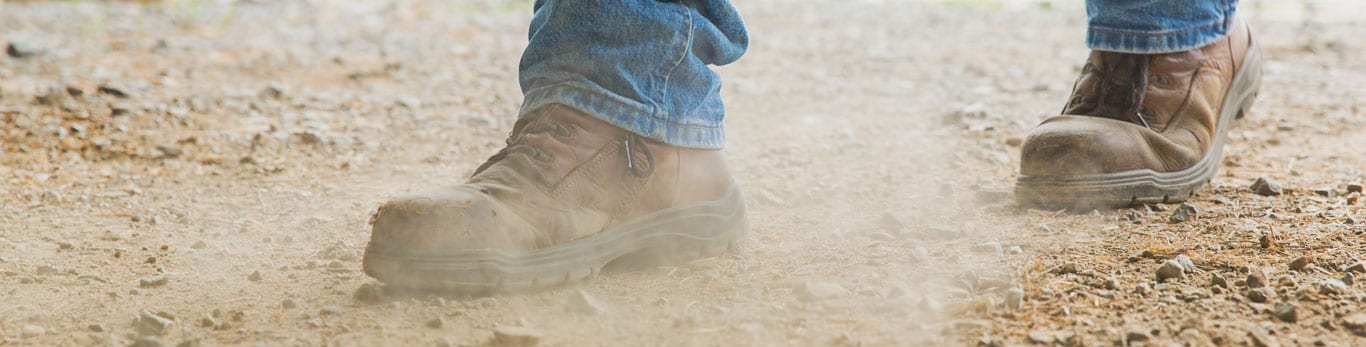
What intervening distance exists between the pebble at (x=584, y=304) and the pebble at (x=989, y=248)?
0.65 metres

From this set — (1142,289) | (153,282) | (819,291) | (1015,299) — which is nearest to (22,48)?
(153,282)

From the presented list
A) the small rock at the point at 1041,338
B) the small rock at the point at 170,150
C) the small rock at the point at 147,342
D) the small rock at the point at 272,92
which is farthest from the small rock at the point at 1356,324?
the small rock at the point at 272,92

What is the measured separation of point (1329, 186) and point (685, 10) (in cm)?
145

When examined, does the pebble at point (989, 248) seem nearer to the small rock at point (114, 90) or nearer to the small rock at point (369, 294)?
the small rock at point (369, 294)

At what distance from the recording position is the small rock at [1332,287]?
1434 millimetres

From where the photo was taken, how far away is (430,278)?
151 centimetres

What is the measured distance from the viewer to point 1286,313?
135 centimetres

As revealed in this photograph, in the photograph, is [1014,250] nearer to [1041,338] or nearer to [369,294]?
[1041,338]

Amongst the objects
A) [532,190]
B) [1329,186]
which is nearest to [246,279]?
[532,190]

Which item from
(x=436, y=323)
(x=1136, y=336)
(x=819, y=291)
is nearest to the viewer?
(x=1136, y=336)

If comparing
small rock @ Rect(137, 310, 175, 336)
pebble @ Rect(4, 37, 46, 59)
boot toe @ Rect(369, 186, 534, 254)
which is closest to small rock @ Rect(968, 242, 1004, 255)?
boot toe @ Rect(369, 186, 534, 254)

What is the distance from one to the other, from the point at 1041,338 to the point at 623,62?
715 mm

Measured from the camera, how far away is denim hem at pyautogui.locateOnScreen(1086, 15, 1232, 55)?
204 centimetres

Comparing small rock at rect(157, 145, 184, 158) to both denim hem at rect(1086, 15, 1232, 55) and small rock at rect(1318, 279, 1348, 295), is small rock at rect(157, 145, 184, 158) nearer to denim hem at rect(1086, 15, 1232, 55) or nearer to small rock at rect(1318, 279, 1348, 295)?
denim hem at rect(1086, 15, 1232, 55)
